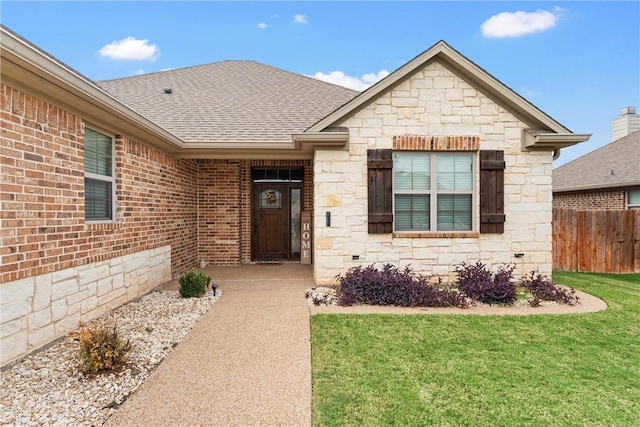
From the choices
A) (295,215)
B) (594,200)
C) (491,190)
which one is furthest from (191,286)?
(594,200)

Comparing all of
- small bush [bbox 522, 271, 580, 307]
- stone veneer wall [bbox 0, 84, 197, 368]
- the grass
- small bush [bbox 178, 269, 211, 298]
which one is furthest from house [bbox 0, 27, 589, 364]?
the grass

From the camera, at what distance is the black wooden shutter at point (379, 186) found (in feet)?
22.7

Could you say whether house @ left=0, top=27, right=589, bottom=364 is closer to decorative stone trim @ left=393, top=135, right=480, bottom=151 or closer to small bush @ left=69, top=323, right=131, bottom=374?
decorative stone trim @ left=393, top=135, right=480, bottom=151

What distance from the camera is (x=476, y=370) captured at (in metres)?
3.61

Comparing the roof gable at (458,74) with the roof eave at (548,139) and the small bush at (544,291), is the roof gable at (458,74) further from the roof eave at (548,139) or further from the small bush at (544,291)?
Result: the small bush at (544,291)

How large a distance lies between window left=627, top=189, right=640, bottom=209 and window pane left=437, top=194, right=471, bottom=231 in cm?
868

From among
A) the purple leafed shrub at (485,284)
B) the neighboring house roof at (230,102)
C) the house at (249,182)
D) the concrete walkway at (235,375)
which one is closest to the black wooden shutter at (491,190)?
the house at (249,182)

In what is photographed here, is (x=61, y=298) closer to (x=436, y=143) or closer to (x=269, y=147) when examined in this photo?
(x=269, y=147)

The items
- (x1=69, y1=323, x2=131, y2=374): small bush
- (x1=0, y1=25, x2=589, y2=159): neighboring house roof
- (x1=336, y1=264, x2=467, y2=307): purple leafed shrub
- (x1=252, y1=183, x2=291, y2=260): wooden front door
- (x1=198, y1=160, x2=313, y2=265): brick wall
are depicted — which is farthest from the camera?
(x1=252, y1=183, x2=291, y2=260): wooden front door

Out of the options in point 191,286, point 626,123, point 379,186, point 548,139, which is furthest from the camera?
point 626,123

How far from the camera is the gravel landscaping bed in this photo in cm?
277

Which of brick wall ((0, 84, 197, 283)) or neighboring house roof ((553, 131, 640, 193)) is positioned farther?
neighboring house roof ((553, 131, 640, 193))

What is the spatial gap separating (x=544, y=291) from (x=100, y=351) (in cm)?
701

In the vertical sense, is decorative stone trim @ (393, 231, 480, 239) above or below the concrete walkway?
above
